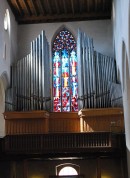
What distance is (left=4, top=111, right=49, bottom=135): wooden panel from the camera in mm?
16391

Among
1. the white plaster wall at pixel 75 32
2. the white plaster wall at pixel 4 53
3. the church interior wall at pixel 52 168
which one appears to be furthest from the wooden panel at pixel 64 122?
the white plaster wall at pixel 75 32

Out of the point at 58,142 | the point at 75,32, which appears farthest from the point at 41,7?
the point at 58,142

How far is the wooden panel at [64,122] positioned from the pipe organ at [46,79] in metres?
0.67

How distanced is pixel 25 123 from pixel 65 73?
382 centimetres

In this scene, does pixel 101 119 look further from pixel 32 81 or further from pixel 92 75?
pixel 32 81

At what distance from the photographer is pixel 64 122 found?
1733cm

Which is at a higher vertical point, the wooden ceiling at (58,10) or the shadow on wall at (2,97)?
the wooden ceiling at (58,10)

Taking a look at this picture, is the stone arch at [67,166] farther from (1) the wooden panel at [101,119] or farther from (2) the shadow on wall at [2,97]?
(2) the shadow on wall at [2,97]

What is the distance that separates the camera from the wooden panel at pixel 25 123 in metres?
16.4

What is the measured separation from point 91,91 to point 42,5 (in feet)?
17.5

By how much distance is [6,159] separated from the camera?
50.1 feet

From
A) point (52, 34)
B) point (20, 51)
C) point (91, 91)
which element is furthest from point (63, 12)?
point (91, 91)

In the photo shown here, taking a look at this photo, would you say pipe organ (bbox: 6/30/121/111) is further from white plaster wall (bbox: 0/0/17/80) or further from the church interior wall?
the church interior wall

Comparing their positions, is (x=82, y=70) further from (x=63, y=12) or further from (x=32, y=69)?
(x=63, y=12)
